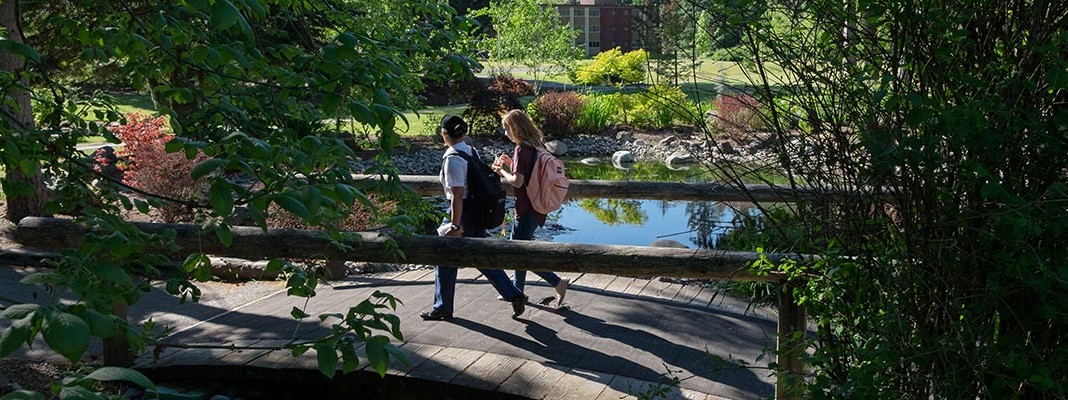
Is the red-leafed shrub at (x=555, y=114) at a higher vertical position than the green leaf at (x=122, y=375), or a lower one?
lower

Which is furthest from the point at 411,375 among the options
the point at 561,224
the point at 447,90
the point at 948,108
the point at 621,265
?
the point at 447,90

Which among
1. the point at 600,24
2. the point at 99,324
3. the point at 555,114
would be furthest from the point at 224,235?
the point at 600,24

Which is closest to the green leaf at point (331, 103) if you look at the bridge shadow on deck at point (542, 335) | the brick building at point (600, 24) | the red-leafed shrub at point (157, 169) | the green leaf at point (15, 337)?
the green leaf at point (15, 337)

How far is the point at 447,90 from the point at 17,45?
1372 inches

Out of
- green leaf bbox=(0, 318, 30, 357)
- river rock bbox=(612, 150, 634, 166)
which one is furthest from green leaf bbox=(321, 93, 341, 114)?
river rock bbox=(612, 150, 634, 166)

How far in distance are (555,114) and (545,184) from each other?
19.0 metres

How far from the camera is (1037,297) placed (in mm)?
2666

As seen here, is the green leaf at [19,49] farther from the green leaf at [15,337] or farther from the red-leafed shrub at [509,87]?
the red-leafed shrub at [509,87]

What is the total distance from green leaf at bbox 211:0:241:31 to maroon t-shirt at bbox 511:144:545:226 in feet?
15.0

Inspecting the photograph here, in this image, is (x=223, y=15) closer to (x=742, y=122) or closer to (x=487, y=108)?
(x=742, y=122)

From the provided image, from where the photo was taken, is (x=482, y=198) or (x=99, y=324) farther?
(x=482, y=198)

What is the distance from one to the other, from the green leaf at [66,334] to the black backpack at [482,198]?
4.67 m

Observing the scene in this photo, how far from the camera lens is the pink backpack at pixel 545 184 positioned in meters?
6.51

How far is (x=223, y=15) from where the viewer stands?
6.18 ft
